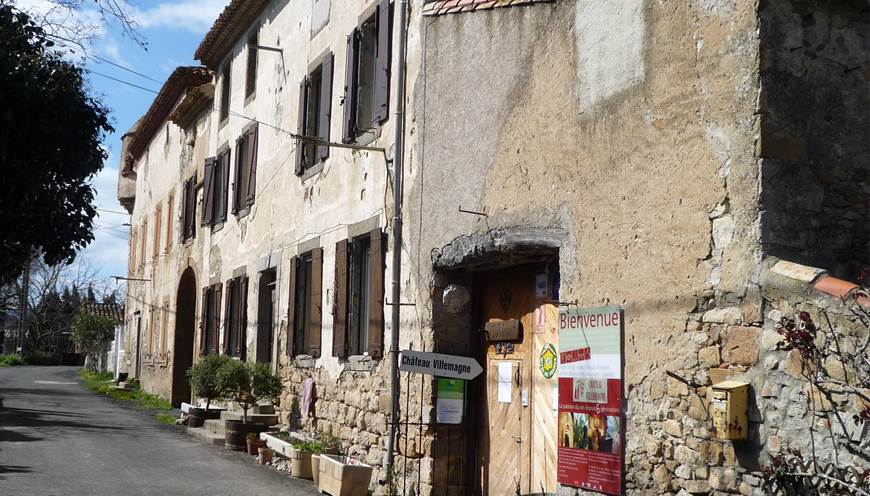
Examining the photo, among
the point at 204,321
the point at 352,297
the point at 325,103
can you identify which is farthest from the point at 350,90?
the point at 204,321

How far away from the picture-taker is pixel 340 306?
1134 cm

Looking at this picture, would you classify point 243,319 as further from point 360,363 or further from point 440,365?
point 440,365

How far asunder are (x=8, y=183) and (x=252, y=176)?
435cm

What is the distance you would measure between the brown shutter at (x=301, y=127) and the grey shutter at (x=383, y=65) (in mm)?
2870

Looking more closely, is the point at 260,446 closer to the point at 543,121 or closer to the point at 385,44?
the point at 385,44

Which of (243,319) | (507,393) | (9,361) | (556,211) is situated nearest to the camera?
(556,211)

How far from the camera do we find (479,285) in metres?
9.38

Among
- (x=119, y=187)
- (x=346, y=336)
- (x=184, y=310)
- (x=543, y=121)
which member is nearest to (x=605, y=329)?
(x=543, y=121)

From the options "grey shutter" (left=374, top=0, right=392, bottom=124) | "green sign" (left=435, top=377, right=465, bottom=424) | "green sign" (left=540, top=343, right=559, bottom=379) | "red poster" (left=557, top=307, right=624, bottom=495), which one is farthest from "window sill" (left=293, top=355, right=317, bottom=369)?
"red poster" (left=557, top=307, right=624, bottom=495)

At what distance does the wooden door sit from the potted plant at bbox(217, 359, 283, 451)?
5231 mm

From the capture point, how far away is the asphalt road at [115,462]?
9797mm

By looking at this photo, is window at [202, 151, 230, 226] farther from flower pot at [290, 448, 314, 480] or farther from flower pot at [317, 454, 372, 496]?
flower pot at [317, 454, 372, 496]

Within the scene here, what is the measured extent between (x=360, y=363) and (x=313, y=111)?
4386mm

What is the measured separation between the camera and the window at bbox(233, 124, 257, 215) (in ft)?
52.9
